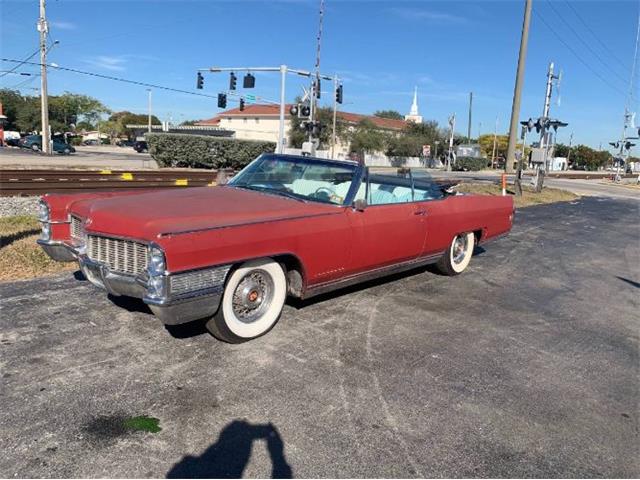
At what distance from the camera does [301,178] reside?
16.6ft

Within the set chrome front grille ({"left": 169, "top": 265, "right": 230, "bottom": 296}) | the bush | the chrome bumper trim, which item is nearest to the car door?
chrome front grille ({"left": 169, "top": 265, "right": 230, "bottom": 296})

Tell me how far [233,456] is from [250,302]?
5.03 ft

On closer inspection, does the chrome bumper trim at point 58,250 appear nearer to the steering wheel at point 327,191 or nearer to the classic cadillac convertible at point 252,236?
the classic cadillac convertible at point 252,236

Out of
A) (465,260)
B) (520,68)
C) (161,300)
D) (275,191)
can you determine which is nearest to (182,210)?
(161,300)

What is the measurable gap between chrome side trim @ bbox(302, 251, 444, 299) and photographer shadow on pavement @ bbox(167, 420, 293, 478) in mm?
1662

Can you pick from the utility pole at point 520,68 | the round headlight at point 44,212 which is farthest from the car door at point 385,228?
the utility pole at point 520,68

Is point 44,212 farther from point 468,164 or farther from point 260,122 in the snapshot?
point 260,122

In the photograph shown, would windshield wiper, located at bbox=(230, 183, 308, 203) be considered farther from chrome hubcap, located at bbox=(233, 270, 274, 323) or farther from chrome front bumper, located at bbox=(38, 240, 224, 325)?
chrome front bumper, located at bbox=(38, 240, 224, 325)

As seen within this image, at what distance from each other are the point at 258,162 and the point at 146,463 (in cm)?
349

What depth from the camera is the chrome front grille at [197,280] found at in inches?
132

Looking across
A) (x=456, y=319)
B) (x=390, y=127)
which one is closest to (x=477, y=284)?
(x=456, y=319)

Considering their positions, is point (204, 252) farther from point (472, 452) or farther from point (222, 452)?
point (472, 452)

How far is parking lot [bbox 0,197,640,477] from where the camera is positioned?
2.63 meters

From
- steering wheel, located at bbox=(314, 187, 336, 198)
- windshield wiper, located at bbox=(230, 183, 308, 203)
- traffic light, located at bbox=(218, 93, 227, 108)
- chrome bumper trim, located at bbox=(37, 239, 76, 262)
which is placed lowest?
chrome bumper trim, located at bbox=(37, 239, 76, 262)
